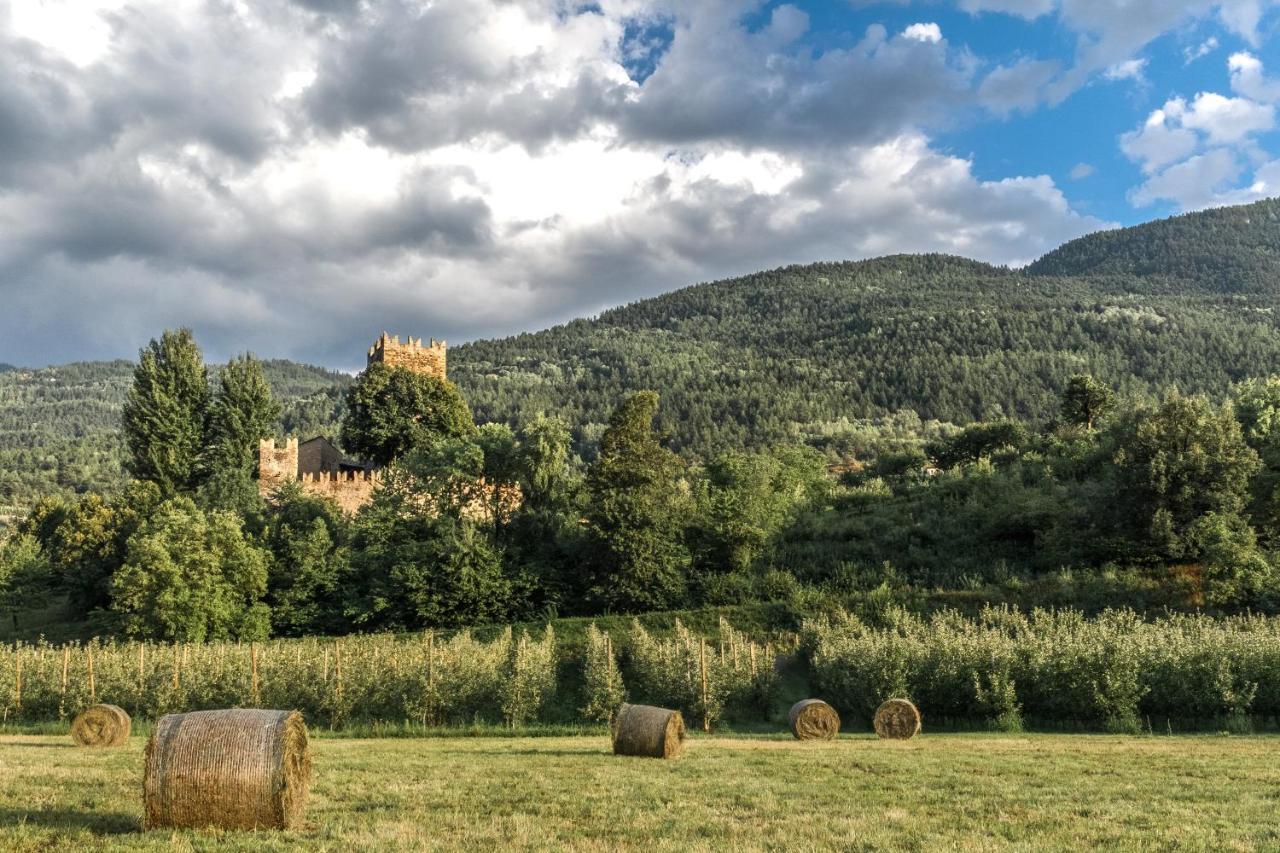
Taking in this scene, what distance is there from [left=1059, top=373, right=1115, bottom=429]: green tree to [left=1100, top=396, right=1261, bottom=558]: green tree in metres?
28.9

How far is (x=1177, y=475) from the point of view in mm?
36062

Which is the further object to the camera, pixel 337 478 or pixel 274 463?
pixel 274 463

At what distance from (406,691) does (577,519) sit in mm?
21405

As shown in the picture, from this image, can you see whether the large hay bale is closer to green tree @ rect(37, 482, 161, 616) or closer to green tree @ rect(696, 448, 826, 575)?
green tree @ rect(696, 448, 826, 575)

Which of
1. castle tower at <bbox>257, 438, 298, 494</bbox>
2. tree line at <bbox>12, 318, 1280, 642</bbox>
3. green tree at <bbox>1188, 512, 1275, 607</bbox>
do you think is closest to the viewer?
green tree at <bbox>1188, 512, 1275, 607</bbox>

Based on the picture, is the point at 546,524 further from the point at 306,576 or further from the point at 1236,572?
the point at 1236,572

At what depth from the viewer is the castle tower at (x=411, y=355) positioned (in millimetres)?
72375

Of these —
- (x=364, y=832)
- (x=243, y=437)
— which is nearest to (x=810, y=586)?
(x=364, y=832)

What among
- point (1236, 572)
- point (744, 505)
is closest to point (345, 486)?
point (744, 505)

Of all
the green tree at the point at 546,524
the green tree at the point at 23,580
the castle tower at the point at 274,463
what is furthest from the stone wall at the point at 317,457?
the green tree at the point at 546,524

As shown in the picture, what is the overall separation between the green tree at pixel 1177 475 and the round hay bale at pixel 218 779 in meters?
34.6

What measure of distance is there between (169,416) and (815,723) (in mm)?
47959

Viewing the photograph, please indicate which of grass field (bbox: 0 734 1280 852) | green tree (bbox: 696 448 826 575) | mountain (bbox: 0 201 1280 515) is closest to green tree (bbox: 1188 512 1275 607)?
grass field (bbox: 0 734 1280 852)

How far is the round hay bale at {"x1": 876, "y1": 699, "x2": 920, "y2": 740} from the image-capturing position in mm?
20031
